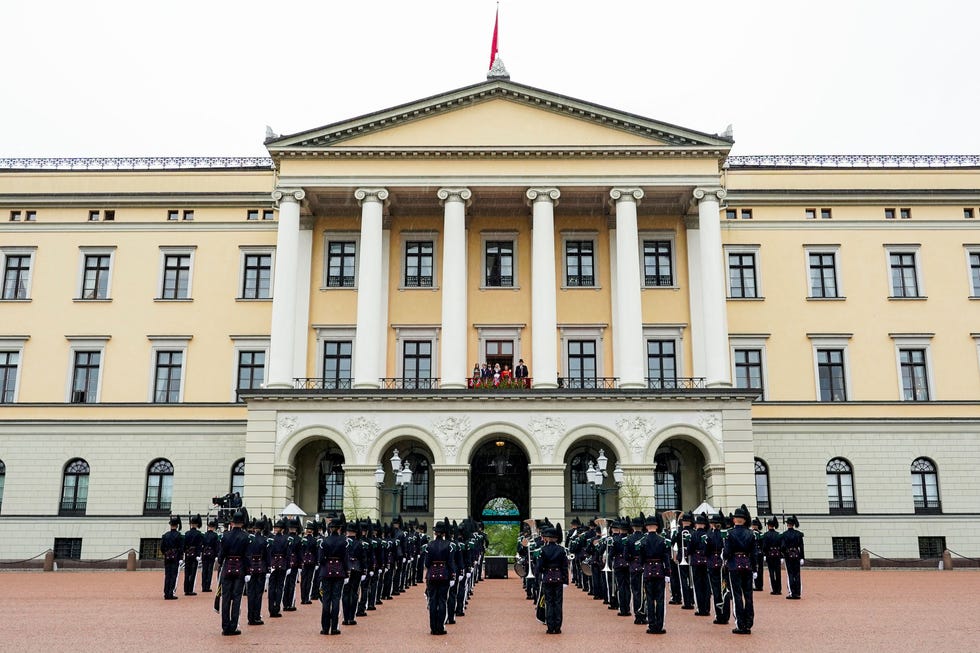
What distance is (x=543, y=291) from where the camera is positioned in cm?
3859

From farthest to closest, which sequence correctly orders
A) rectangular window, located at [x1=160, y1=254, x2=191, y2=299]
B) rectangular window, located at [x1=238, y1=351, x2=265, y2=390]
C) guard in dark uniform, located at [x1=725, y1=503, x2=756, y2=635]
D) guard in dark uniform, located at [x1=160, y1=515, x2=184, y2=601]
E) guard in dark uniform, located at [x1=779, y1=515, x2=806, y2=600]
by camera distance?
rectangular window, located at [x1=160, y1=254, x2=191, y2=299], rectangular window, located at [x1=238, y1=351, x2=265, y2=390], guard in dark uniform, located at [x1=160, y1=515, x2=184, y2=601], guard in dark uniform, located at [x1=779, y1=515, x2=806, y2=600], guard in dark uniform, located at [x1=725, y1=503, x2=756, y2=635]

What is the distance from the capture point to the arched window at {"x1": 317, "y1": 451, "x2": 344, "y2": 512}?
1566 inches

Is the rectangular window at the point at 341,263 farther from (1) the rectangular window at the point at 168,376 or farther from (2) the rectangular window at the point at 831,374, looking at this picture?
(2) the rectangular window at the point at 831,374

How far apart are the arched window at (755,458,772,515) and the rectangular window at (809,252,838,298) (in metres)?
8.00

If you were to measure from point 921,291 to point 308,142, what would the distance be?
2740 cm

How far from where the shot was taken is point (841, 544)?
40344mm

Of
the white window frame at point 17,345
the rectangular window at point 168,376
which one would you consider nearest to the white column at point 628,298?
the rectangular window at point 168,376

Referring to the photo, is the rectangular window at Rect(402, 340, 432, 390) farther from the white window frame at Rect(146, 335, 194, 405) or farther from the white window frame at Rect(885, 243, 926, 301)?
the white window frame at Rect(885, 243, 926, 301)

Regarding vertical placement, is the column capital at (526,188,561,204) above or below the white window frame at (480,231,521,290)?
above

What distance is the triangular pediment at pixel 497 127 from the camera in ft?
131

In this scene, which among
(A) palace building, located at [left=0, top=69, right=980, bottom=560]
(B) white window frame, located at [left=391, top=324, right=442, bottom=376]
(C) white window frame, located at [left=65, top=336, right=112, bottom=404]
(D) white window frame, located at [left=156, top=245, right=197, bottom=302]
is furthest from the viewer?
(D) white window frame, located at [left=156, top=245, right=197, bottom=302]

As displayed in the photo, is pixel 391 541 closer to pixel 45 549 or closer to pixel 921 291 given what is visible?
pixel 45 549

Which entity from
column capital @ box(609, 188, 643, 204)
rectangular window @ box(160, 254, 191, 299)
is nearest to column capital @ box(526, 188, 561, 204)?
column capital @ box(609, 188, 643, 204)

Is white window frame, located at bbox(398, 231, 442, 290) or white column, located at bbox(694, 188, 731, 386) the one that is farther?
white window frame, located at bbox(398, 231, 442, 290)
